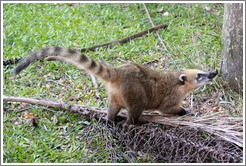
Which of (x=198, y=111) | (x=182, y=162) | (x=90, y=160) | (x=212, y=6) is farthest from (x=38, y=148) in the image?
(x=212, y=6)

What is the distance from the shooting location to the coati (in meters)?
3.88

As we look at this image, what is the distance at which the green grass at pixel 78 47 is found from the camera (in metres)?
4.26

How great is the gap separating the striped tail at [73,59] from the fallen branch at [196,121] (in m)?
0.80

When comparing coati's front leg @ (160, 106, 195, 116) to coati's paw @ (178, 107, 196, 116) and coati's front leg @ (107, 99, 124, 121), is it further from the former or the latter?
coati's front leg @ (107, 99, 124, 121)

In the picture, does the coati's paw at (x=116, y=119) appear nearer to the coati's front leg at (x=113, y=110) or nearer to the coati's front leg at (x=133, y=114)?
the coati's front leg at (x=113, y=110)

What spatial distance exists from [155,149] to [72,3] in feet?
18.1

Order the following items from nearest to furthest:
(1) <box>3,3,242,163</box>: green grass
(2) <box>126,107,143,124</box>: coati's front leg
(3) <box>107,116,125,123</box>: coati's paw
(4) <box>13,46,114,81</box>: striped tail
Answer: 1. (4) <box>13,46,114,81</box>: striped tail
2. (2) <box>126,107,143,124</box>: coati's front leg
3. (1) <box>3,3,242,163</box>: green grass
4. (3) <box>107,116,125,123</box>: coati's paw

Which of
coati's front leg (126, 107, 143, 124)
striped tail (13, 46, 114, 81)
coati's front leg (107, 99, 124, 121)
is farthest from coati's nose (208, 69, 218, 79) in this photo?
striped tail (13, 46, 114, 81)

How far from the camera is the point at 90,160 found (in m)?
3.99

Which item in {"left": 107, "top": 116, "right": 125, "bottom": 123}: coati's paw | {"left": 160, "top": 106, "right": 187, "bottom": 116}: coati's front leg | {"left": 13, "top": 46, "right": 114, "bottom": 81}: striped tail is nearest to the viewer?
→ {"left": 13, "top": 46, "right": 114, "bottom": 81}: striped tail

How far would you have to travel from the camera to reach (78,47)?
647 cm

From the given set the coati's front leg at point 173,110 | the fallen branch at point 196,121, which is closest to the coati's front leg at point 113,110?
the fallen branch at point 196,121

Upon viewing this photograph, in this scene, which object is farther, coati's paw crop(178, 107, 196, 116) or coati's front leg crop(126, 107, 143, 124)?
coati's paw crop(178, 107, 196, 116)

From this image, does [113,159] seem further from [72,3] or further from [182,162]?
[72,3]
